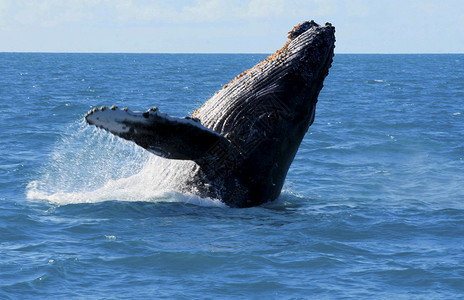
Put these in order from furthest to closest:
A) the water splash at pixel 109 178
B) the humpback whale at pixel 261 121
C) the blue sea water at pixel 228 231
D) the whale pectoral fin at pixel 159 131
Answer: the water splash at pixel 109 178 < the humpback whale at pixel 261 121 < the whale pectoral fin at pixel 159 131 < the blue sea water at pixel 228 231

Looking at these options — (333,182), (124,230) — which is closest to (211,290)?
(124,230)

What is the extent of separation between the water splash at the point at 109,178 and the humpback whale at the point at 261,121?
15.3 inches

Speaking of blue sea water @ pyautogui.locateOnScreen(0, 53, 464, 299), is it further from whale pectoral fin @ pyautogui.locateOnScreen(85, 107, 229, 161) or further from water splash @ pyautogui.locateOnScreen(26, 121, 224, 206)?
whale pectoral fin @ pyautogui.locateOnScreen(85, 107, 229, 161)

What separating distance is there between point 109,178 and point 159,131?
18.2ft

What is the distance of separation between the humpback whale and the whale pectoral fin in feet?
1.11

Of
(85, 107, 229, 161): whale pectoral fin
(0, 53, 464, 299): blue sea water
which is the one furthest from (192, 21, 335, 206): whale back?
(0, 53, 464, 299): blue sea water

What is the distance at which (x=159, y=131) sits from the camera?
9.44 metres

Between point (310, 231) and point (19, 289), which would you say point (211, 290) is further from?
point (310, 231)

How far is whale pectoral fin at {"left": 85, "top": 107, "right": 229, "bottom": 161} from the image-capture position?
9.00 meters

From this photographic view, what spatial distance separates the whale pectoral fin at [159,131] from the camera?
9.00m

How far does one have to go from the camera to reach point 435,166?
1777 centimetres

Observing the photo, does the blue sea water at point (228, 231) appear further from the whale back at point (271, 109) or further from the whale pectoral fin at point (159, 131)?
the whale pectoral fin at point (159, 131)

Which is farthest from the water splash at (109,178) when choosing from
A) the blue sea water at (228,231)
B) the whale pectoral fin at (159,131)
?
the whale pectoral fin at (159,131)

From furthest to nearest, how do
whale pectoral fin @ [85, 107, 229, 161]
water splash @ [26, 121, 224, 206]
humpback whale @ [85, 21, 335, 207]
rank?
water splash @ [26, 121, 224, 206]
humpback whale @ [85, 21, 335, 207]
whale pectoral fin @ [85, 107, 229, 161]
